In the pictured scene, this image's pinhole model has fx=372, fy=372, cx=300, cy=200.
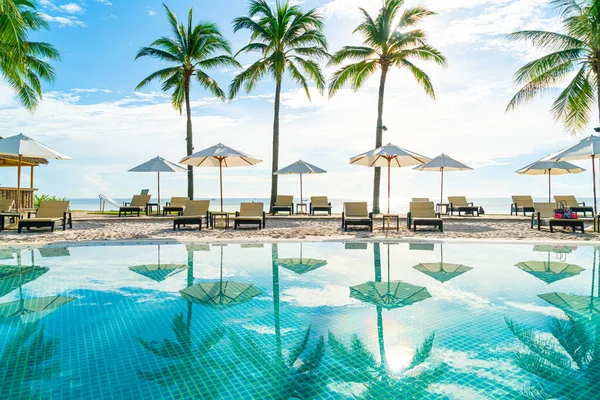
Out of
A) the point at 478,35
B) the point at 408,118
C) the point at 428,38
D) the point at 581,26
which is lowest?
the point at 408,118

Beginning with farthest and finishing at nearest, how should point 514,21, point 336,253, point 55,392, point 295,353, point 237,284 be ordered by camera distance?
point 514,21, point 336,253, point 237,284, point 295,353, point 55,392

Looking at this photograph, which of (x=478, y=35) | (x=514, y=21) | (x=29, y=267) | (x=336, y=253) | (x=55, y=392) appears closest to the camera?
(x=55, y=392)

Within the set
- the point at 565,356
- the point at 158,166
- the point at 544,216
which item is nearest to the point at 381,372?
the point at 565,356

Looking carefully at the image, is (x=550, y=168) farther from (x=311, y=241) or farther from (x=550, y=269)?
(x=311, y=241)

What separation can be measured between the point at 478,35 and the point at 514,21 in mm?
4431

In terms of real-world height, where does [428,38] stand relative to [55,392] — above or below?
above

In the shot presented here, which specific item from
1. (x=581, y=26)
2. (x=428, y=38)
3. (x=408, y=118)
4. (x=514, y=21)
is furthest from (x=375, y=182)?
(x=581, y=26)

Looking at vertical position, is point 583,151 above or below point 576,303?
above

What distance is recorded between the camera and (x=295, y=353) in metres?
3.41

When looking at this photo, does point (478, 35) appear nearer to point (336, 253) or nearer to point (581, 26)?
point (581, 26)

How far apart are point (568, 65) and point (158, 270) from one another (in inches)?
637

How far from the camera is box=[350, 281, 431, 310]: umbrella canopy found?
507cm

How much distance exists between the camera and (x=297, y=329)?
159 inches

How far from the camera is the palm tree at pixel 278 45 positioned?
1800 centimetres
